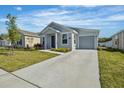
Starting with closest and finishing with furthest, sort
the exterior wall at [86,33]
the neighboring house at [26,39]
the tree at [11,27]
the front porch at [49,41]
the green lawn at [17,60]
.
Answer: the green lawn at [17,60] → the tree at [11,27] → the exterior wall at [86,33] → the front porch at [49,41] → the neighboring house at [26,39]

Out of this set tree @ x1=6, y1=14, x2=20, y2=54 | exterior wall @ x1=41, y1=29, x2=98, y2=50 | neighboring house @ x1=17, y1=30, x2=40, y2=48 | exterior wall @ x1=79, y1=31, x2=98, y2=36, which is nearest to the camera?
tree @ x1=6, y1=14, x2=20, y2=54

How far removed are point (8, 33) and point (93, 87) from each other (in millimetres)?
11979

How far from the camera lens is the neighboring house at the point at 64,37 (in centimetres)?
2055

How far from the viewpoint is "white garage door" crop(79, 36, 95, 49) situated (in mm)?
22331

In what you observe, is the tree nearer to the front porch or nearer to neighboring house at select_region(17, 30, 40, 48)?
the front porch

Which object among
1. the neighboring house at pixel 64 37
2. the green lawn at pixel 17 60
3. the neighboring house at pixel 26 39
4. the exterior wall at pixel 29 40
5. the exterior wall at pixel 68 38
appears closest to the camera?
the green lawn at pixel 17 60

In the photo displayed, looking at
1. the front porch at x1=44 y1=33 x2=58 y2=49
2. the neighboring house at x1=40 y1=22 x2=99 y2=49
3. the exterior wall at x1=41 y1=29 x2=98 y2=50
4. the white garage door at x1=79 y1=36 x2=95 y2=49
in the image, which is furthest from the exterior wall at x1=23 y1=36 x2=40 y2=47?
the white garage door at x1=79 y1=36 x2=95 y2=49

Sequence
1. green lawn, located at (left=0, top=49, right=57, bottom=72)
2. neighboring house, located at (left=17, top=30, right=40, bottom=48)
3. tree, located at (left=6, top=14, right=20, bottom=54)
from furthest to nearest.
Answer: neighboring house, located at (left=17, top=30, right=40, bottom=48) < tree, located at (left=6, top=14, right=20, bottom=54) < green lawn, located at (left=0, top=49, right=57, bottom=72)

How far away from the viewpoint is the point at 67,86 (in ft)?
16.4

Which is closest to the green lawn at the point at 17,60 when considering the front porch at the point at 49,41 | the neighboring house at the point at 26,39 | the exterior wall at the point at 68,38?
the exterior wall at the point at 68,38

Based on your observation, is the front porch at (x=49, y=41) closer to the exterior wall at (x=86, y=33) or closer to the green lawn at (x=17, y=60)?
the exterior wall at (x=86, y=33)

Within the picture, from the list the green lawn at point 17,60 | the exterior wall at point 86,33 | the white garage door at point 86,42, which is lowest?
the green lawn at point 17,60
